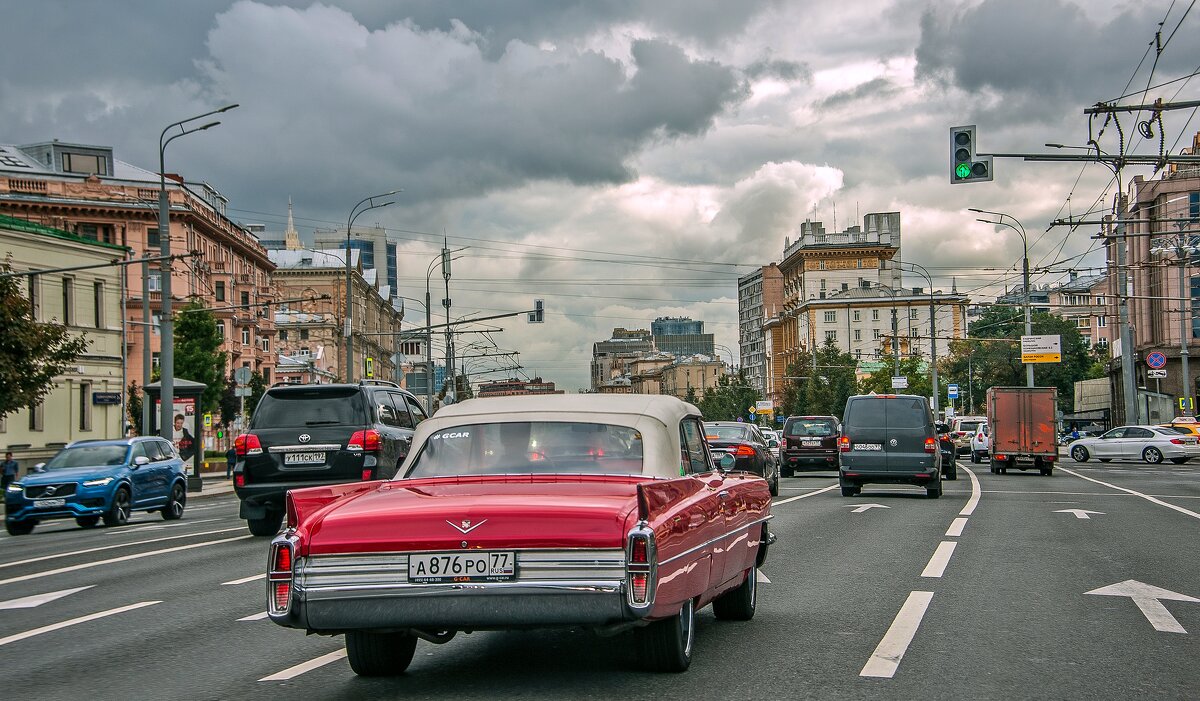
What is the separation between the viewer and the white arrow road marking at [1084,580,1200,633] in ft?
30.2

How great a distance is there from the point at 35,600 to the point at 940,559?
28.0ft

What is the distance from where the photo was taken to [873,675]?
723 cm

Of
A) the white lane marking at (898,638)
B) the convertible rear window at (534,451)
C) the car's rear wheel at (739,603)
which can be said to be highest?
the convertible rear window at (534,451)

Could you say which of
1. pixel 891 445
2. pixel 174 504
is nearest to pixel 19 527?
pixel 174 504

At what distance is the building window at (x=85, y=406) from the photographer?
5306 centimetres

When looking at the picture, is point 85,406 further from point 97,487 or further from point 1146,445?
point 1146,445

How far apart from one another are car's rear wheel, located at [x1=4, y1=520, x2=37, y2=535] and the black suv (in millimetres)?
7805

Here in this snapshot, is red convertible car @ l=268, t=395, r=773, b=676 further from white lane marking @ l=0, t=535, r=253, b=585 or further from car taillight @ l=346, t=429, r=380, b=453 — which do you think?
car taillight @ l=346, t=429, r=380, b=453

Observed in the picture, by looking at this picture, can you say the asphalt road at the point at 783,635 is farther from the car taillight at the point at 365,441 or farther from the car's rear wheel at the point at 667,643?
the car taillight at the point at 365,441

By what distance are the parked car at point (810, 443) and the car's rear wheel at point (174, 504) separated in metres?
20.4

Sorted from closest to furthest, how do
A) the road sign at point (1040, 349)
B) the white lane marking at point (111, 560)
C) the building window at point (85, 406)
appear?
the white lane marking at point (111, 560) < the building window at point (85, 406) < the road sign at point (1040, 349)

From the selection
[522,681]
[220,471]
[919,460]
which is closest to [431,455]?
[522,681]

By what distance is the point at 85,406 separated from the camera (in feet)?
176

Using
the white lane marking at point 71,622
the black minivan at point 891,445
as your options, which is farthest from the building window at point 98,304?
the white lane marking at point 71,622
